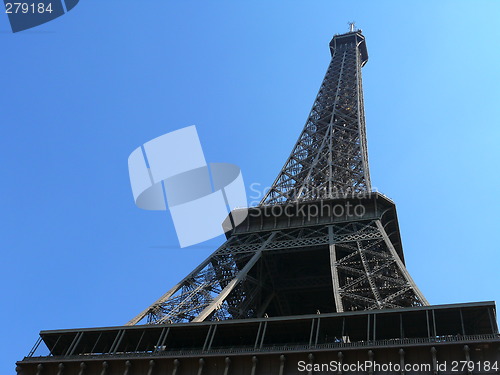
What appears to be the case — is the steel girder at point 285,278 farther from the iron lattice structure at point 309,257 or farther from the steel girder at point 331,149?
the steel girder at point 331,149

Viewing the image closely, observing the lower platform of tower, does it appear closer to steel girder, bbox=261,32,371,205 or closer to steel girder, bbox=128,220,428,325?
steel girder, bbox=128,220,428,325

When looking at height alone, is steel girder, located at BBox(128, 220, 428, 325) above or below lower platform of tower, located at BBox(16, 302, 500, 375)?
above

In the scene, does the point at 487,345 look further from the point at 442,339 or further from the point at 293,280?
the point at 293,280

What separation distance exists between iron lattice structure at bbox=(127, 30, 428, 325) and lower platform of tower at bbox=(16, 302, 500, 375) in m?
3.22

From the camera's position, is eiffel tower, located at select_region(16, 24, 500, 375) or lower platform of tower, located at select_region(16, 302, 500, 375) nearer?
lower platform of tower, located at select_region(16, 302, 500, 375)

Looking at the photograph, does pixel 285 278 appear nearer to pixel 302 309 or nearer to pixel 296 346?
pixel 302 309

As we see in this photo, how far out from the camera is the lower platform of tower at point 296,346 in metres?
27.1

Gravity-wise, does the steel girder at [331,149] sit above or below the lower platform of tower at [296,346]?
above

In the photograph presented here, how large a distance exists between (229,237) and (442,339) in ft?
82.0

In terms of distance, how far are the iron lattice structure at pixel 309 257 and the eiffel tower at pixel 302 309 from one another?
9cm

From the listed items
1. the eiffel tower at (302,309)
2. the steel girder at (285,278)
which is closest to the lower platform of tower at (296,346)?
the eiffel tower at (302,309)

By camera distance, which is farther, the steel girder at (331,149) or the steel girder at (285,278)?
the steel girder at (331,149)

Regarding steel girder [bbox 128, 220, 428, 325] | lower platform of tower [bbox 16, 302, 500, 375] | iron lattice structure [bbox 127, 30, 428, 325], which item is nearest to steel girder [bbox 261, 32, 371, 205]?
iron lattice structure [bbox 127, 30, 428, 325]

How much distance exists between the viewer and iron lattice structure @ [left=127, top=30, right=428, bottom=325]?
125 ft
